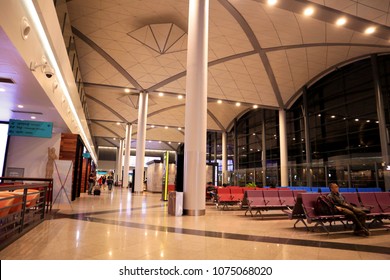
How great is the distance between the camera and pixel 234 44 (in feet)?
56.9

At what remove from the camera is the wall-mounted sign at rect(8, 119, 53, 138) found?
35.9 ft

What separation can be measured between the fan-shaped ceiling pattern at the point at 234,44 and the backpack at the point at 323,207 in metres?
9.64

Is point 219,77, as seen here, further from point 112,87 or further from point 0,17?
point 0,17

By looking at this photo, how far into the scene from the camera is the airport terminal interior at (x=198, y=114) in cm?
523

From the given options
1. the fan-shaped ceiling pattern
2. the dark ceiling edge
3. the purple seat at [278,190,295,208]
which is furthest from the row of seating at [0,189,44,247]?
the dark ceiling edge

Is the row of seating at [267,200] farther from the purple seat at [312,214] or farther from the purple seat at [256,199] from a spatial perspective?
the purple seat at [312,214]

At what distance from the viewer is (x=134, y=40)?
17328 millimetres

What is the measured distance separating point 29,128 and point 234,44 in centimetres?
1262

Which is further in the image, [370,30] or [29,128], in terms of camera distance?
[370,30]

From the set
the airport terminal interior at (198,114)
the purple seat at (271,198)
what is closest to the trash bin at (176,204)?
the airport terminal interior at (198,114)

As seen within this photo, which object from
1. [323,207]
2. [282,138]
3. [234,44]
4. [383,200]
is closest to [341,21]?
[234,44]

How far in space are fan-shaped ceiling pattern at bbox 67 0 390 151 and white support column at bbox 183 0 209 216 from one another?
15.0 ft

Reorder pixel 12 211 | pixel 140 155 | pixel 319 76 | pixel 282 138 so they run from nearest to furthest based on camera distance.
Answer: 1. pixel 12 211
2. pixel 319 76
3. pixel 140 155
4. pixel 282 138

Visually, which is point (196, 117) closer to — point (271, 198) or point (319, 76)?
point (271, 198)
